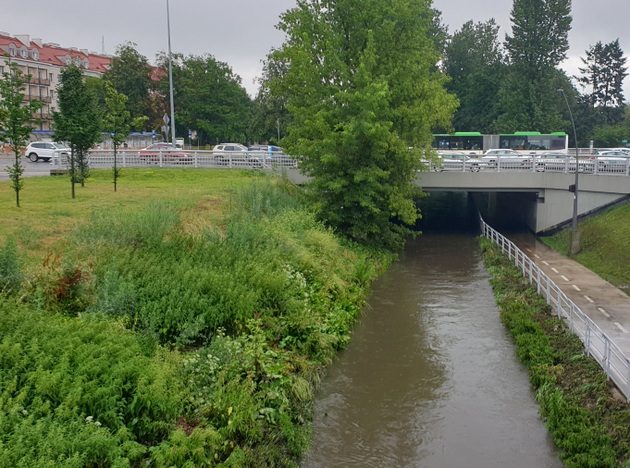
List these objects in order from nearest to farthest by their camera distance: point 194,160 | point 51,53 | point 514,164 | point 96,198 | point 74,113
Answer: point 74,113, point 96,198, point 514,164, point 194,160, point 51,53

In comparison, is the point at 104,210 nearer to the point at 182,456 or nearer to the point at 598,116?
the point at 182,456

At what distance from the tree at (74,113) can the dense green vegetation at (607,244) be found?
2185cm

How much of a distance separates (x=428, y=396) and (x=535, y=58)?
58556 mm

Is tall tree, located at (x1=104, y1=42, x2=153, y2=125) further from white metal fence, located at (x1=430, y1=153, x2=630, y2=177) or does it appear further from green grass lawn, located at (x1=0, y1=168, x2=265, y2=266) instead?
white metal fence, located at (x1=430, y1=153, x2=630, y2=177)

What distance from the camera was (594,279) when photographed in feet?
83.1

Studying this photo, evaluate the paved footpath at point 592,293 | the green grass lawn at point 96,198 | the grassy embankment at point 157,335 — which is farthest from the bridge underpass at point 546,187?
the grassy embankment at point 157,335

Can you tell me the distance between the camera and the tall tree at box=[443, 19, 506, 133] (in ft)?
251

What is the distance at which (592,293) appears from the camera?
22953 millimetres

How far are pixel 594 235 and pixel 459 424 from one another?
20607mm

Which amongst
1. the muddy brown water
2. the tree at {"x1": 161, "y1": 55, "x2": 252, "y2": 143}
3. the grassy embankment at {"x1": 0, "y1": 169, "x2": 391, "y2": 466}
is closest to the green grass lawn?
the grassy embankment at {"x1": 0, "y1": 169, "x2": 391, "y2": 466}

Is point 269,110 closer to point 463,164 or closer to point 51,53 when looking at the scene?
point 463,164

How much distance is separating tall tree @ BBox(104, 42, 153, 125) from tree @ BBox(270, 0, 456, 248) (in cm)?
3221

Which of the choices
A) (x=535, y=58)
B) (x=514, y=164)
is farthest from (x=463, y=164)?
(x=535, y=58)

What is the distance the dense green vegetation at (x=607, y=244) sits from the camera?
84.2 ft
